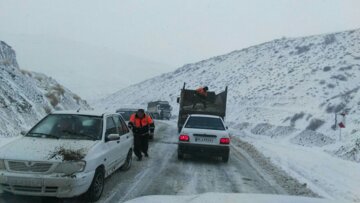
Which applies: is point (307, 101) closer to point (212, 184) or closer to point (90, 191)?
point (212, 184)

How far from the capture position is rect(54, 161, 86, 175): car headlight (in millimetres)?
6902

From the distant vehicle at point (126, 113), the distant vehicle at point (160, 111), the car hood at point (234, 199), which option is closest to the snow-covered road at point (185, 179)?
the car hood at point (234, 199)

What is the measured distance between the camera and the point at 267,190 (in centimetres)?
910

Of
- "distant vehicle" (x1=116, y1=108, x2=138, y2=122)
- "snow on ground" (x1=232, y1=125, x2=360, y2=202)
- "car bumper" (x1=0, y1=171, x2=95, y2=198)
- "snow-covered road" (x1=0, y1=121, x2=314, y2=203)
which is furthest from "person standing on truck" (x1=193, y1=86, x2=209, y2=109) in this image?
"car bumper" (x1=0, y1=171, x2=95, y2=198)

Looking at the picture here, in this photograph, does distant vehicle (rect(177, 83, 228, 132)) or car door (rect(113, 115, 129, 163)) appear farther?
distant vehicle (rect(177, 83, 228, 132))

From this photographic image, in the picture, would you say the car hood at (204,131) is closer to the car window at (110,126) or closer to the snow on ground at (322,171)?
the snow on ground at (322,171)

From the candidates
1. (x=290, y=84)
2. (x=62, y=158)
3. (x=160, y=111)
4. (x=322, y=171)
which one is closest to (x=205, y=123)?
(x=322, y=171)

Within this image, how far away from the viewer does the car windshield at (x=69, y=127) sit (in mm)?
8391

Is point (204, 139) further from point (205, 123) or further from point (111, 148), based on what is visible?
point (111, 148)

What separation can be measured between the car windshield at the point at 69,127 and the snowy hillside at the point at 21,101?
7.86 m

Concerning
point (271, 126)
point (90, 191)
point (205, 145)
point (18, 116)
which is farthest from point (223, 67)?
point (90, 191)

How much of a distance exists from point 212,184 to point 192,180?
1.87 ft

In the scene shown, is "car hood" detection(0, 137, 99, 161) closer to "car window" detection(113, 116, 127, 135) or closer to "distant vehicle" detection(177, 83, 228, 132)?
"car window" detection(113, 116, 127, 135)

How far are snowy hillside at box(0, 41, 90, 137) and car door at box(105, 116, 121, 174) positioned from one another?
315 inches
